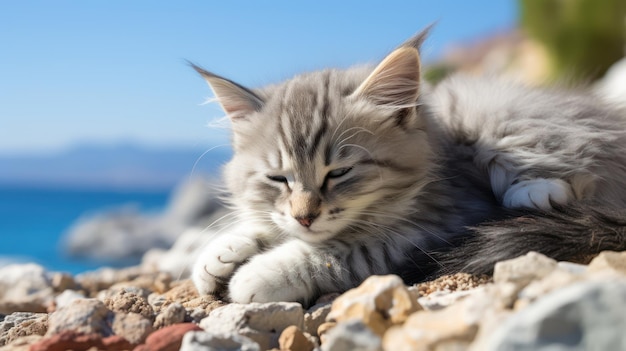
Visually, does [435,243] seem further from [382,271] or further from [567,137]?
[567,137]

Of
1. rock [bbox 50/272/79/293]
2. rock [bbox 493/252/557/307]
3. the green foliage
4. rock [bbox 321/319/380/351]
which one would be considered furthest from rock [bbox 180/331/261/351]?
the green foliage

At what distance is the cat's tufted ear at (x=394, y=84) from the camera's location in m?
2.45

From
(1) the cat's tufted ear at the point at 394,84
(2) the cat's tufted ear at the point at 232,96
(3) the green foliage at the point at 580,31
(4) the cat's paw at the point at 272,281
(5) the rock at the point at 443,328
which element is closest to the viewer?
(5) the rock at the point at 443,328

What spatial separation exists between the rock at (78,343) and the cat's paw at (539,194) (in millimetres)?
1487

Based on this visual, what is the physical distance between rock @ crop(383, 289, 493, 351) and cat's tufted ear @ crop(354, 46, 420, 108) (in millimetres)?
1122

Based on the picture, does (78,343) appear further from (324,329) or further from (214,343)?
(324,329)

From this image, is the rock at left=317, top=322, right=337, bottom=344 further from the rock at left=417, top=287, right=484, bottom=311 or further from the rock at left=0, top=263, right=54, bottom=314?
the rock at left=0, top=263, right=54, bottom=314

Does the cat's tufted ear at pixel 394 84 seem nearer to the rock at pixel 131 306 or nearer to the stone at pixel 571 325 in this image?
the rock at pixel 131 306

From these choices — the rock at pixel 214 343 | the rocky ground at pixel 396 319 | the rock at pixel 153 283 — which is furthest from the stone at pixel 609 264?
the rock at pixel 153 283

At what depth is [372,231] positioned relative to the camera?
245cm

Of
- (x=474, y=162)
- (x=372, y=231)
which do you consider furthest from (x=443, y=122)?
(x=372, y=231)

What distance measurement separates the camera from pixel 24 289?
350 cm

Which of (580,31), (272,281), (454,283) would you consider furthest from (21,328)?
(580,31)

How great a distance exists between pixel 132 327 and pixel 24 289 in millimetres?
1875
